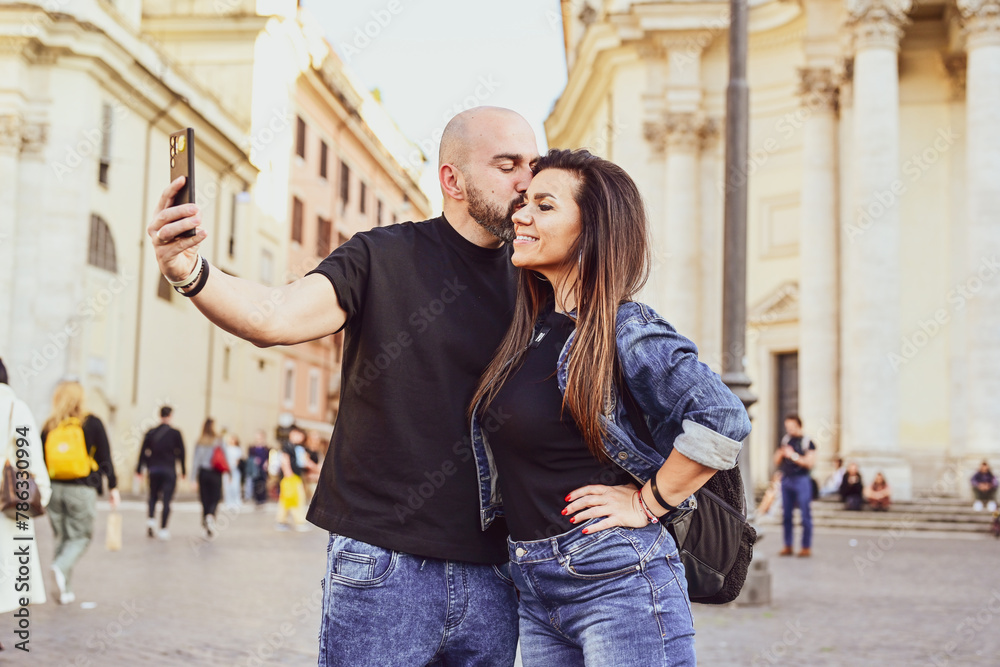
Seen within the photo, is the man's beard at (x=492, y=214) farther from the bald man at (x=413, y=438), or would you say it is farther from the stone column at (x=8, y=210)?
the stone column at (x=8, y=210)

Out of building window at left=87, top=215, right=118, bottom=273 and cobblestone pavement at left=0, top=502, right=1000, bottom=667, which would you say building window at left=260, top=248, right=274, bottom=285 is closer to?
building window at left=87, top=215, right=118, bottom=273

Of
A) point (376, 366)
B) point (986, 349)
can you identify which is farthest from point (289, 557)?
point (986, 349)

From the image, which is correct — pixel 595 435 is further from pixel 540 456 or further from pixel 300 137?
pixel 300 137

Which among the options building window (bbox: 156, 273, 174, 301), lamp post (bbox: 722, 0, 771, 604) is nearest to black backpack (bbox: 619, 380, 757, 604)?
lamp post (bbox: 722, 0, 771, 604)

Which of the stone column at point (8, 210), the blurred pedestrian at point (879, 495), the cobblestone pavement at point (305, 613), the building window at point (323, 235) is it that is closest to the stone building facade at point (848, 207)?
the blurred pedestrian at point (879, 495)

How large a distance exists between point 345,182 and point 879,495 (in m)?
34.3

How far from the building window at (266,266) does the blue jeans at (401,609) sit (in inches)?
1506

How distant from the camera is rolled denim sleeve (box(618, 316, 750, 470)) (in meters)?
2.46

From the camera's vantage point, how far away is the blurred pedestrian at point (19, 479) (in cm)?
639

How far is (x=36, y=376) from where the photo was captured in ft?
90.5

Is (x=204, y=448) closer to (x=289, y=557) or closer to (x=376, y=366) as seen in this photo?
(x=289, y=557)

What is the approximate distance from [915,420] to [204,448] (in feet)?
51.0

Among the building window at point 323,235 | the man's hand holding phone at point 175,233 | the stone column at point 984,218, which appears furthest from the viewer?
the building window at point 323,235

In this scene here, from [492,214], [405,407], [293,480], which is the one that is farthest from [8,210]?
[405,407]
